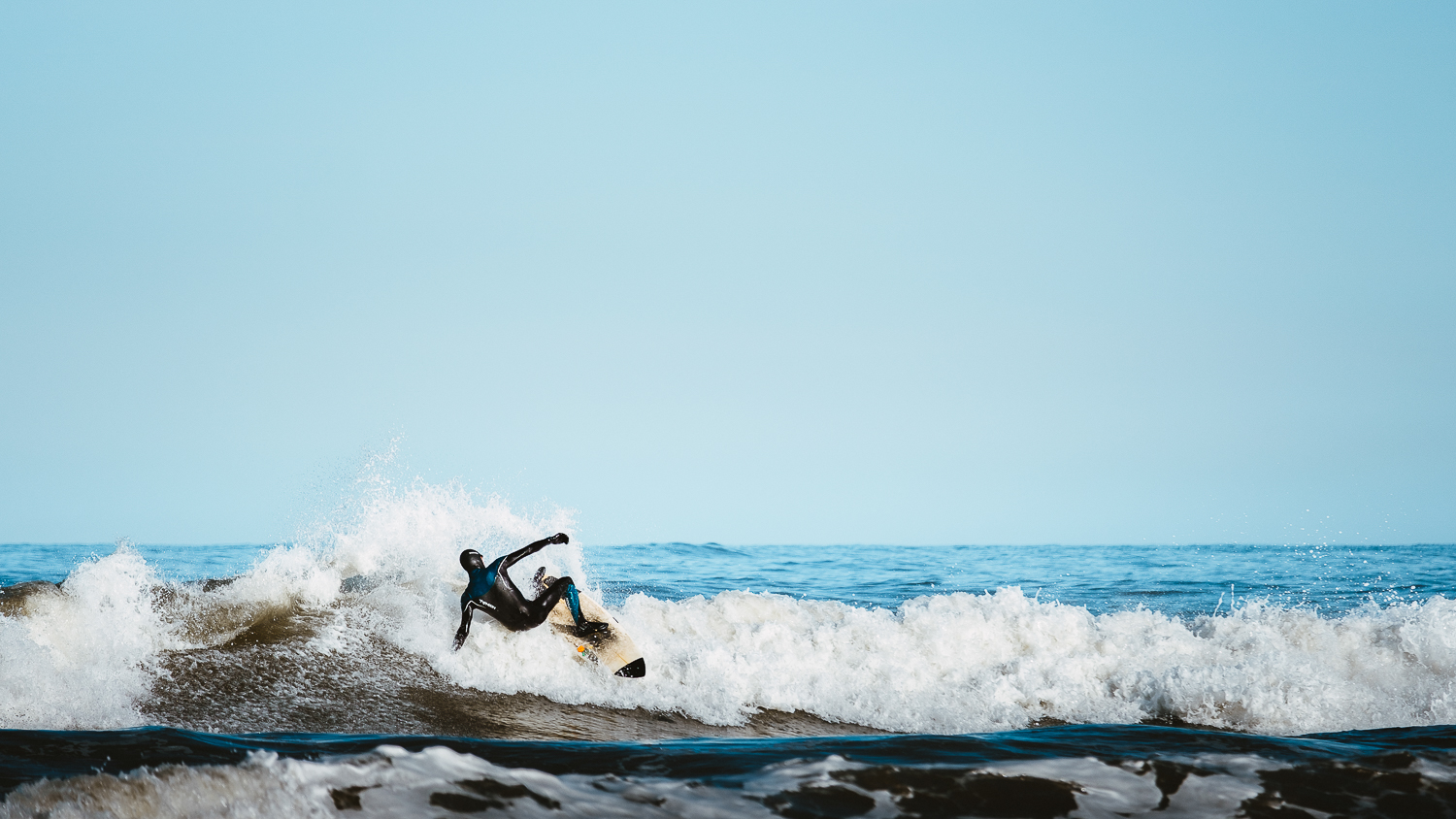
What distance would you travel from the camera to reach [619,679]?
8.65m

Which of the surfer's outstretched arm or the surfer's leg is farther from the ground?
the surfer's outstretched arm

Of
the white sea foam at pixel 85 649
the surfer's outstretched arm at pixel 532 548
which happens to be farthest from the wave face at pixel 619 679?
the surfer's outstretched arm at pixel 532 548

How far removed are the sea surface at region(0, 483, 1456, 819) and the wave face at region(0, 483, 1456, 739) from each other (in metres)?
0.03

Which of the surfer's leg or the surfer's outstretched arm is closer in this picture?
the surfer's outstretched arm

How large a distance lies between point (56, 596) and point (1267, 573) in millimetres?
19493

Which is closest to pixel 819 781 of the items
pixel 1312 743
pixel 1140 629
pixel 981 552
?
pixel 1312 743

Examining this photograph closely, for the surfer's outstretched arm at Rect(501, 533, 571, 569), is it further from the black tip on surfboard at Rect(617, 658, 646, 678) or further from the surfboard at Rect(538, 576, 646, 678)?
the black tip on surfboard at Rect(617, 658, 646, 678)

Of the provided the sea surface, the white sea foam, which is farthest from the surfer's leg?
the white sea foam

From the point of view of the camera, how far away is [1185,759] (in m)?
4.77

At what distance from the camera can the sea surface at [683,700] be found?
A: 4.11 m

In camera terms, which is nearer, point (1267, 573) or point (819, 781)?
point (819, 781)

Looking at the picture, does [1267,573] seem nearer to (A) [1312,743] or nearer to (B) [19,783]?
(A) [1312,743]

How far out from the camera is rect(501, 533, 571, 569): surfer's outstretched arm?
26.0 ft

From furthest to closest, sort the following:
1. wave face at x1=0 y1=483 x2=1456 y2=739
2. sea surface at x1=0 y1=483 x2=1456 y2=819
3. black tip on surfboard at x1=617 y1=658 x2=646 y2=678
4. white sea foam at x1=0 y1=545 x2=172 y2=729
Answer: black tip on surfboard at x1=617 y1=658 x2=646 y2=678, wave face at x1=0 y1=483 x2=1456 y2=739, white sea foam at x1=0 y1=545 x2=172 y2=729, sea surface at x1=0 y1=483 x2=1456 y2=819
